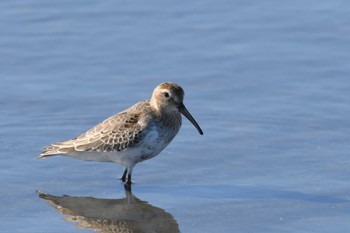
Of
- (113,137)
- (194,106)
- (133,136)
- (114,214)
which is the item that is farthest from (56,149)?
(194,106)

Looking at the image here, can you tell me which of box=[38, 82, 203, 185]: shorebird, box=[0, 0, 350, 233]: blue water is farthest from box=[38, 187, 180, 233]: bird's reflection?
box=[38, 82, 203, 185]: shorebird

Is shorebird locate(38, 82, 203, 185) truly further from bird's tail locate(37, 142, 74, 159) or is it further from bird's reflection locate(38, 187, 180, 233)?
bird's reflection locate(38, 187, 180, 233)

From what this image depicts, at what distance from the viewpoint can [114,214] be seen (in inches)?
491

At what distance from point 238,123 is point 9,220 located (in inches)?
184

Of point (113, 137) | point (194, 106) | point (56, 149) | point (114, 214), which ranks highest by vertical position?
point (113, 137)

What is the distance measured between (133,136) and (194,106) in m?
2.96

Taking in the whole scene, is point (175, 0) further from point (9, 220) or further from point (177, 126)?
point (9, 220)

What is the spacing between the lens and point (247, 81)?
1697 centimetres

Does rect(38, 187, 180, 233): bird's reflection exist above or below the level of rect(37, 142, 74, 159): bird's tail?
below

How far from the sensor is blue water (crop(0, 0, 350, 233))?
1264 centimetres

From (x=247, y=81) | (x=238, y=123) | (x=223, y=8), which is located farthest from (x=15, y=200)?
(x=223, y=8)

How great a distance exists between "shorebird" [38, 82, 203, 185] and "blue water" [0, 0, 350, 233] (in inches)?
→ 13.7

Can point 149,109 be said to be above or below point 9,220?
above

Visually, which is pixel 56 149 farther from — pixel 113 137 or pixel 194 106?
pixel 194 106
